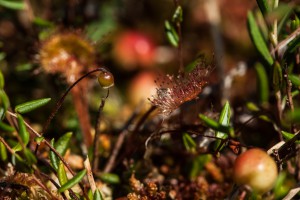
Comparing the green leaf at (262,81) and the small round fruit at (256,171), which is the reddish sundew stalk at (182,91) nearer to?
the green leaf at (262,81)

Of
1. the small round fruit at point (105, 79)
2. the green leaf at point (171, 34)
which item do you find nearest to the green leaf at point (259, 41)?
the green leaf at point (171, 34)

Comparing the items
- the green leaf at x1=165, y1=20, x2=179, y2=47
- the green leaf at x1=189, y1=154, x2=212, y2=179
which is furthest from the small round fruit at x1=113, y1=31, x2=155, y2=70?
the green leaf at x1=189, y1=154, x2=212, y2=179

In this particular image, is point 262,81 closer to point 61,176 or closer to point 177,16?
point 177,16

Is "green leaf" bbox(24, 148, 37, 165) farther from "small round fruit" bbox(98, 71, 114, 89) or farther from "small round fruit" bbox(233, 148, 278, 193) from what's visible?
"small round fruit" bbox(233, 148, 278, 193)

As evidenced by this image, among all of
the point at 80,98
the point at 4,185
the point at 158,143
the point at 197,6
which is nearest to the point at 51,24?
the point at 80,98

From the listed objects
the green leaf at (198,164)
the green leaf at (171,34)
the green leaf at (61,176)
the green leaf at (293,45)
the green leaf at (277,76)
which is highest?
the green leaf at (171,34)

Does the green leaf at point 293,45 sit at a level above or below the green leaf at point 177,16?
below

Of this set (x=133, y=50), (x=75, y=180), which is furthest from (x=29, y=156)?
(x=133, y=50)
